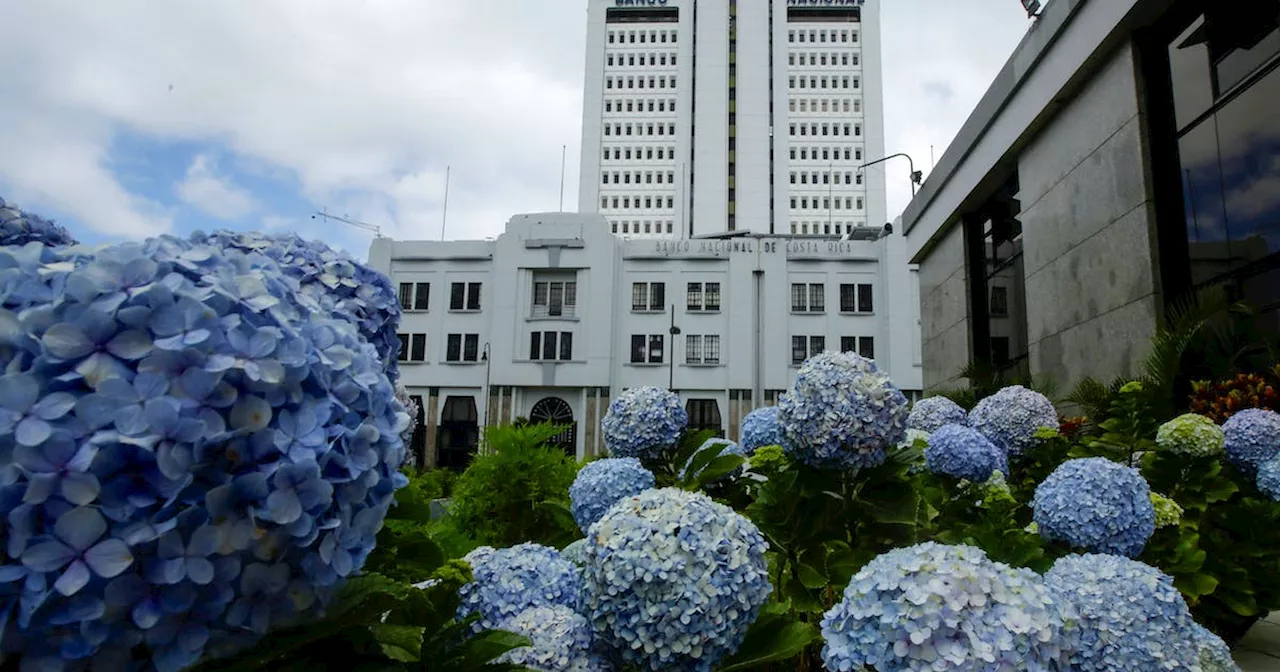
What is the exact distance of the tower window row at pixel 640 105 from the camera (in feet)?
261

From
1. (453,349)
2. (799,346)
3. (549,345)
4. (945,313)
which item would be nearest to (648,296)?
(549,345)

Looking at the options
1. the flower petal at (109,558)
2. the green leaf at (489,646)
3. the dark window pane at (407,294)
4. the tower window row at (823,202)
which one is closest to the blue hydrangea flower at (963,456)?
the green leaf at (489,646)

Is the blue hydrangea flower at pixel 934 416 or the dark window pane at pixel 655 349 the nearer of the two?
the blue hydrangea flower at pixel 934 416

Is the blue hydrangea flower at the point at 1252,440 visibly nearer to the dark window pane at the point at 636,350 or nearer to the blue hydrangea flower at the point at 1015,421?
the blue hydrangea flower at the point at 1015,421

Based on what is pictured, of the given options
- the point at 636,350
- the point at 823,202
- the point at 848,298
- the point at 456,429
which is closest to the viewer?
the point at 456,429

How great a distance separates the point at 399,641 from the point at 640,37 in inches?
3425

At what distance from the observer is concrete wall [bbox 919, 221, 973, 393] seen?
57.8ft

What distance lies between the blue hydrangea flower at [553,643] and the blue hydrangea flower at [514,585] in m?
0.05

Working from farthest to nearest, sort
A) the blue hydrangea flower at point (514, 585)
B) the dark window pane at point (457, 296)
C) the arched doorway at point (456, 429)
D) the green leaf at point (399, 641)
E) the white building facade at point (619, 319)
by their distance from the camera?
the dark window pane at point (457, 296) < the arched doorway at point (456, 429) < the white building facade at point (619, 319) < the blue hydrangea flower at point (514, 585) < the green leaf at point (399, 641)

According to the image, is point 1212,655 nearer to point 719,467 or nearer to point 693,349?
point 719,467

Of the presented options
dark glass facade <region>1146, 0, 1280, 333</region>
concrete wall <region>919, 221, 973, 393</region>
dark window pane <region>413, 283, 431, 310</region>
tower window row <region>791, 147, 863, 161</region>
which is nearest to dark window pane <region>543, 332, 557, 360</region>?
dark window pane <region>413, 283, 431, 310</region>

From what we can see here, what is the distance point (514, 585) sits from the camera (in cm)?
183

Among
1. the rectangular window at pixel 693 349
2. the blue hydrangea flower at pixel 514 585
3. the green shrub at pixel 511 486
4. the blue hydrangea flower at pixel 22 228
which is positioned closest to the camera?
the blue hydrangea flower at pixel 514 585

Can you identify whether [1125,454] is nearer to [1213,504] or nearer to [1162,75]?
[1213,504]
